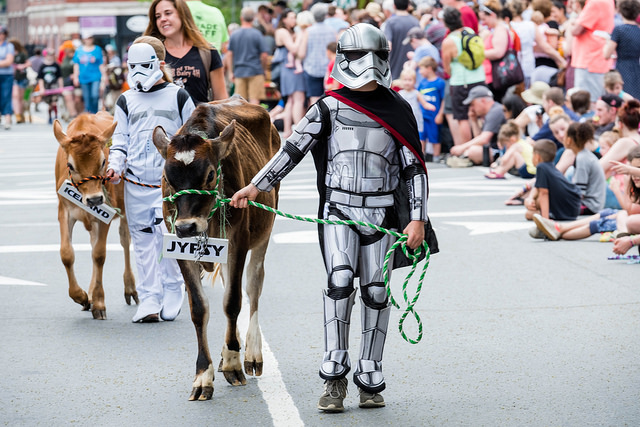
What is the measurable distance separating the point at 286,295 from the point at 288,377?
8.21ft

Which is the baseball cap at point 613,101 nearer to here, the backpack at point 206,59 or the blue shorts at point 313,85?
the backpack at point 206,59

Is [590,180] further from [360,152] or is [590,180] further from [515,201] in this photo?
[360,152]

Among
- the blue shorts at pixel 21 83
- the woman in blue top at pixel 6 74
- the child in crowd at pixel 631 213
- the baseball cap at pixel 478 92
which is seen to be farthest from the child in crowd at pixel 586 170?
the blue shorts at pixel 21 83

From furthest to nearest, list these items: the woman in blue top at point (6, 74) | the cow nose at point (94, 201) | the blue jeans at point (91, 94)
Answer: the blue jeans at point (91, 94) → the woman in blue top at point (6, 74) → the cow nose at point (94, 201)

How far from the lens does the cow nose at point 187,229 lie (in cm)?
582

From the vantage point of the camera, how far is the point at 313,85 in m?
22.2

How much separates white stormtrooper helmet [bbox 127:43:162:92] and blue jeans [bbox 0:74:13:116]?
2315 centimetres

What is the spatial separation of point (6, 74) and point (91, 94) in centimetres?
234

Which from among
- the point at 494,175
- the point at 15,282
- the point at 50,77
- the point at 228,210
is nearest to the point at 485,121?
the point at 494,175

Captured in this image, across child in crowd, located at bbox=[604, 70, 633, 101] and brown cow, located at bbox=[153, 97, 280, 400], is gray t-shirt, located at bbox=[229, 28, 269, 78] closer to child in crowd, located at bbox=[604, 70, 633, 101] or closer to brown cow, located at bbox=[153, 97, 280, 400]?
child in crowd, located at bbox=[604, 70, 633, 101]

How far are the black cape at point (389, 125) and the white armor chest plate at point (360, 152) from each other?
5 cm

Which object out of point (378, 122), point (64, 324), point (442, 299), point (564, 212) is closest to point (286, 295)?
point (442, 299)

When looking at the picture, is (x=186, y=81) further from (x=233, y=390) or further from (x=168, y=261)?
(x=233, y=390)

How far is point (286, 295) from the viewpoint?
9078 millimetres
